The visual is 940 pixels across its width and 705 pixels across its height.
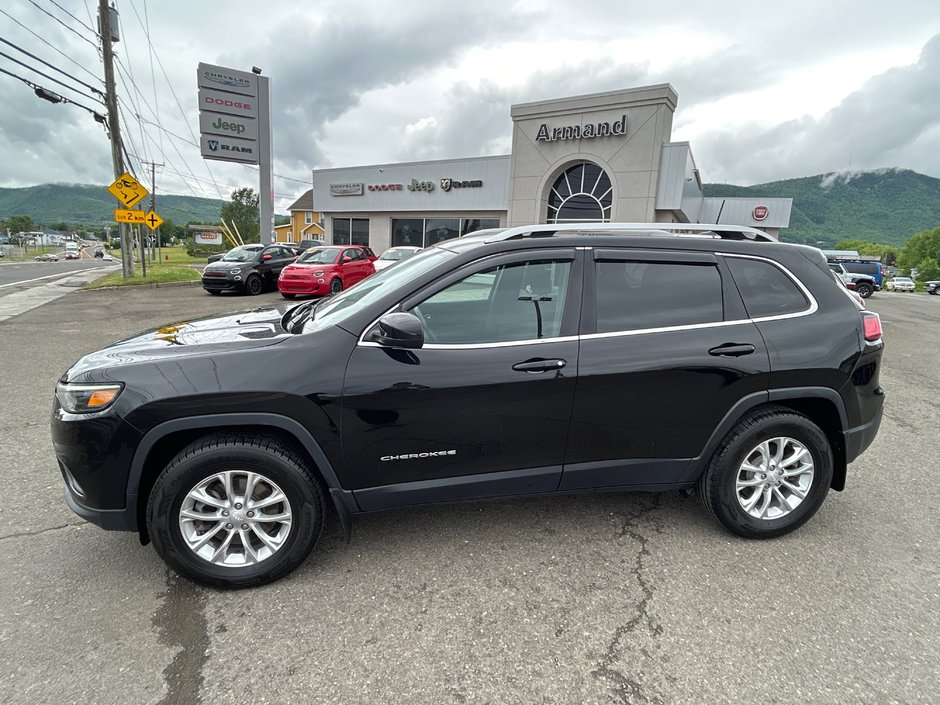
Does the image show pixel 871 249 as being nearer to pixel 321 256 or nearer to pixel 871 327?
pixel 321 256

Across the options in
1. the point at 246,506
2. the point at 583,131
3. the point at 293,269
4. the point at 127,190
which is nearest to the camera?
the point at 246,506

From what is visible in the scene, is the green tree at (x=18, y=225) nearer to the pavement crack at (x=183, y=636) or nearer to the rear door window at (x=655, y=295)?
the pavement crack at (x=183, y=636)

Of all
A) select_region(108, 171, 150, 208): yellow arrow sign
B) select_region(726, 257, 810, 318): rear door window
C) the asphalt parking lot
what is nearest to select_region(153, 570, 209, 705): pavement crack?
the asphalt parking lot

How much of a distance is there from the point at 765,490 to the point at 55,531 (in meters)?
4.14

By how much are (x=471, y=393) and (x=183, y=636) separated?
1.65 metres

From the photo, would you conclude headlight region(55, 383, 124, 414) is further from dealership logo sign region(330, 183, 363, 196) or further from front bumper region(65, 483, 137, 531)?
dealership logo sign region(330, 183, 363, 196)

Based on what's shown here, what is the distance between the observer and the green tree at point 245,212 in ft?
248

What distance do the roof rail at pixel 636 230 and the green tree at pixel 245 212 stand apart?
80091 mm

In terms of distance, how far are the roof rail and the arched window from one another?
1892 centimetres

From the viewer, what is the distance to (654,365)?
2.65 meters

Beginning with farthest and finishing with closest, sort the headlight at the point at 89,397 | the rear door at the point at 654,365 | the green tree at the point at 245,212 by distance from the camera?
the green tree at the point at 245,212 < the rear door at the point at 654,365 < the headlight at the point at 89,397

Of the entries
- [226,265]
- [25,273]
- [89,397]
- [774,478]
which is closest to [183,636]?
[89,397]

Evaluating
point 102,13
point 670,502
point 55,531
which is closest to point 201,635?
point 55,531

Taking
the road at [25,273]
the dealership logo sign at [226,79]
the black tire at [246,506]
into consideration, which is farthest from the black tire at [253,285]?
the black tire at [246,506]
